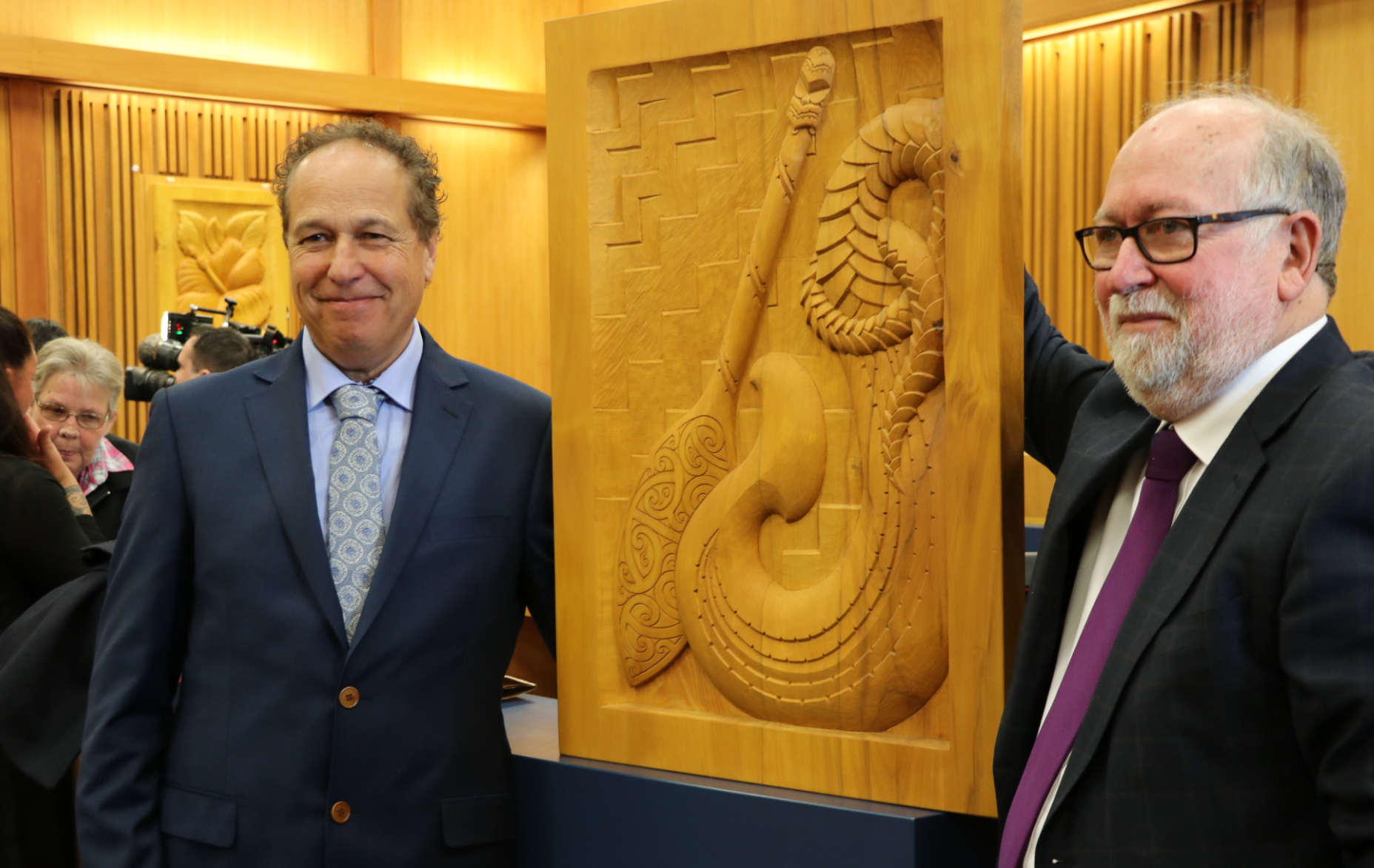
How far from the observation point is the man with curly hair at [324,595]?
1.71m

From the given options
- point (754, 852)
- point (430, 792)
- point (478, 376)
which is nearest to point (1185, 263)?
point (754, 852)

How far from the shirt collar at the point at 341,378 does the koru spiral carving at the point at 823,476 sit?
1.22 feet

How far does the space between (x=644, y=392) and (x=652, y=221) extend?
241mm

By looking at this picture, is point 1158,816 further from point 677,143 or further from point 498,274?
Result: point 498,274

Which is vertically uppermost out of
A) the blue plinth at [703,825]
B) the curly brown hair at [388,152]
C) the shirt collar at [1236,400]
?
the curly brown hair at [388,152]


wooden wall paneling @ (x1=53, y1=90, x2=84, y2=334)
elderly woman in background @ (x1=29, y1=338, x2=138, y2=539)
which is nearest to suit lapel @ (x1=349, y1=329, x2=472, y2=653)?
elderly woman in background @ (x1=29, y1=338, x2=138, y2=539)

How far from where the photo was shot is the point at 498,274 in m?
8.68

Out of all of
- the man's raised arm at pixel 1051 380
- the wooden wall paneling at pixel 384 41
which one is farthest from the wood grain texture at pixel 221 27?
the man's raised arm at pixel 1051 380

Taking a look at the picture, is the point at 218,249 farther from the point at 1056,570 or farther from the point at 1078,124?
the point at 1056,570

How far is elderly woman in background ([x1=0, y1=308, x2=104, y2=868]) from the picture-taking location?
2570 millimetres

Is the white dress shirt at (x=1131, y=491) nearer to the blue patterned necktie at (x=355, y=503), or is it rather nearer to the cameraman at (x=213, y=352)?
the blue patterned necktie at (x=355, y=503)

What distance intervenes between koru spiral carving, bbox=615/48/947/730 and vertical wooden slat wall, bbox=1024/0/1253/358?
463 centimetres

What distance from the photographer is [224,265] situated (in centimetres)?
748

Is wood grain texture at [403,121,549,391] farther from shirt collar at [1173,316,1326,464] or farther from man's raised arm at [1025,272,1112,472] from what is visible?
shirt collar at [1173,316,1326,464]
